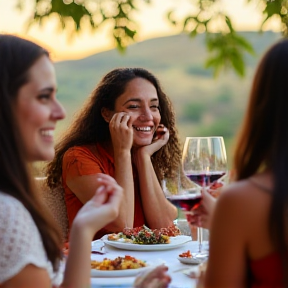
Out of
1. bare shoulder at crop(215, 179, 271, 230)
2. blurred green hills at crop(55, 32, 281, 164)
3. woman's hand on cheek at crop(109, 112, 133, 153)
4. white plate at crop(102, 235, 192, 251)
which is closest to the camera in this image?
bare shoulder at crop(215, 179, 271, 230)

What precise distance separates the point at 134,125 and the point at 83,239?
1.67 metres

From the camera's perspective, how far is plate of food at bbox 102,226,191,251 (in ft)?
7.53

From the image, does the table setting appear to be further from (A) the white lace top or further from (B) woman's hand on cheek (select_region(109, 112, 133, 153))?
(B) woman's hand on cheek (select_region(109, 112, 133, 153))

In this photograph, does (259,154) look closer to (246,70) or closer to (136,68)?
(246,70)

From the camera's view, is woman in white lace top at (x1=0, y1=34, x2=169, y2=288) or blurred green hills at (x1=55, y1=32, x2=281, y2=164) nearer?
woman in white lace top at (x1=0, y1=34, x2=169, y2=288)

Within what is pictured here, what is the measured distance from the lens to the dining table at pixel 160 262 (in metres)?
1.75

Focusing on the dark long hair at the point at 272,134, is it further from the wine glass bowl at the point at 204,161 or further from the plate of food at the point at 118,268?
the wine glass bowl at the point at 204,161

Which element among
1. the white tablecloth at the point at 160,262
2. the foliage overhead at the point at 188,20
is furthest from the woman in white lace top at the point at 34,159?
the foliage overhead at the point at 188,20

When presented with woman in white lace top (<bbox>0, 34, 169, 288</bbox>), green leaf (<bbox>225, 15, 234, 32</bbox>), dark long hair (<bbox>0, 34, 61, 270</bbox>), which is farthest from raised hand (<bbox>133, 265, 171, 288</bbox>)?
green leaf (<bbox>225, 15, 234, 32</bbox>)

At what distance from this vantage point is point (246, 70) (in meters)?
2.51

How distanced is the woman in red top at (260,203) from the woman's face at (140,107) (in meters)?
1.83

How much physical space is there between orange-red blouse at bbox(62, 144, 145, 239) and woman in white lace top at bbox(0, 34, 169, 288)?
52.2 inches

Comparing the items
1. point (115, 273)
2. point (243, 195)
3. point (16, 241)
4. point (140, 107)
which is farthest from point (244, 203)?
point (140, 107)

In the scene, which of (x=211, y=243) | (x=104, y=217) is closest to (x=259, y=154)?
(x=211, y=243)
